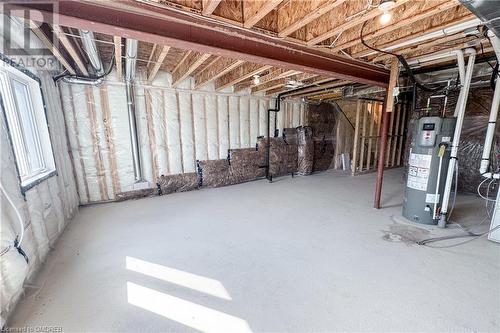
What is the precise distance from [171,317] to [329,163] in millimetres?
6210

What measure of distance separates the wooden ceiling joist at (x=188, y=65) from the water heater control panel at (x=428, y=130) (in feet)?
9.70

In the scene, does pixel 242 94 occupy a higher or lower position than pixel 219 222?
higher

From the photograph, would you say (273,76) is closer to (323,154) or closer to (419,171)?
(419,171)

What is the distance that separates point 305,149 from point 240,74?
10.0ft

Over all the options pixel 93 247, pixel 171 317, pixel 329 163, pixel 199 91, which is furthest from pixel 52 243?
pixel 329 163

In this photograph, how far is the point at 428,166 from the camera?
9.27 ft

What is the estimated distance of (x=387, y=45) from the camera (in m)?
2.42

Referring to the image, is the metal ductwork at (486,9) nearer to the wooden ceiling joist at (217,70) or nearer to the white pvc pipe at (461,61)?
the white pvc pipe at (461,61)

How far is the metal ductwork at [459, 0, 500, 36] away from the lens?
4.38 feet

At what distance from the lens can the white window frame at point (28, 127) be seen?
1.97 m

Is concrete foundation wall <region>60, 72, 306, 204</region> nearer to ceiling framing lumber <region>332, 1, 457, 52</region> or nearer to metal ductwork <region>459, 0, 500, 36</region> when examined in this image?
ceiling framing lumber <region>332, 1, 457, 52</region>

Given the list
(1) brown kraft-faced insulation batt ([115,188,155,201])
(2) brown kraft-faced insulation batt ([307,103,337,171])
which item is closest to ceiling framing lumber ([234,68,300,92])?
(2) brown kraft-faced insulation batt ([307,103,337,171])

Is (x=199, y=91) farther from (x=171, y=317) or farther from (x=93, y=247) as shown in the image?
→ (x=171, y=317)

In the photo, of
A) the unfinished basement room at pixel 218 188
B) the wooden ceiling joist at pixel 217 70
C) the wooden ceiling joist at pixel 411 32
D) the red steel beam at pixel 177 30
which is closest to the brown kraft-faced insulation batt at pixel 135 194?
the unfinished basement room at pixel 218 188
